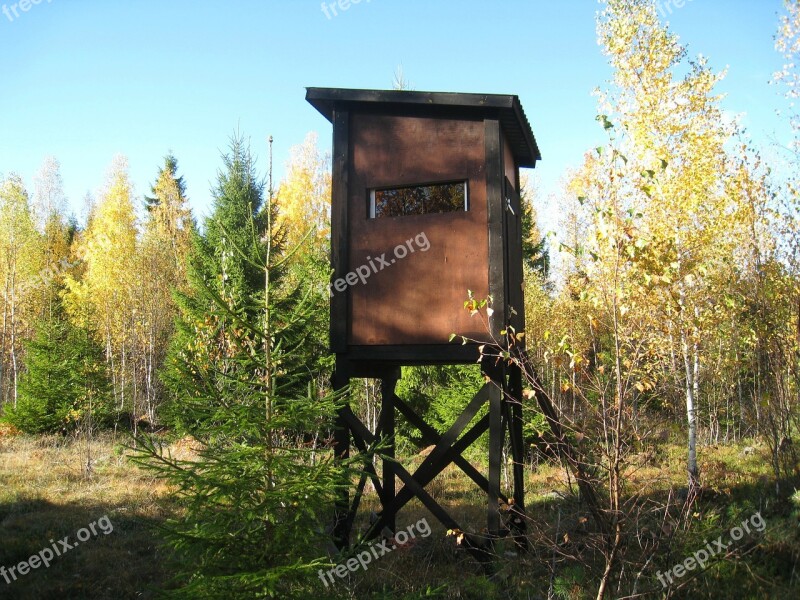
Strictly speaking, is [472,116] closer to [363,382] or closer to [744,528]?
[744,528]

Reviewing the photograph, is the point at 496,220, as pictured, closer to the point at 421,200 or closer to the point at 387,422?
the point at 421,200

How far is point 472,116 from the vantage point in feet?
22.7

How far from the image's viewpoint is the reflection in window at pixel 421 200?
7590 millimetres

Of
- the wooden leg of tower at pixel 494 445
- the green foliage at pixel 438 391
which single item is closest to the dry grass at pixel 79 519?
the wooden leg of tower at pixel 494 445

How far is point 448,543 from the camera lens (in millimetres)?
7641

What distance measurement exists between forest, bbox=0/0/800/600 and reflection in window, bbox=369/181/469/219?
5.22 feet

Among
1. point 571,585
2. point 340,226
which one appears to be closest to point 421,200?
point 340,226

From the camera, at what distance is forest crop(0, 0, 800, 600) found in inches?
176

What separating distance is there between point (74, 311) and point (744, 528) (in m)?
23.8

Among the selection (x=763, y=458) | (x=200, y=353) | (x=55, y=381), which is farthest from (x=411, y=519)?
(x=55, y=381)

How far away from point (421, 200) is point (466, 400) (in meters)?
6.65

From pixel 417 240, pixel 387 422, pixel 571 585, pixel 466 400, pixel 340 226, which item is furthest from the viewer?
pixel 466 400

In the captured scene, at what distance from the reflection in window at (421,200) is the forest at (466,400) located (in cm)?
159

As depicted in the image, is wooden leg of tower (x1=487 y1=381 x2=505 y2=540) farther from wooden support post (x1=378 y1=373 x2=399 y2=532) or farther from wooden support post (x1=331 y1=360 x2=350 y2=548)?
wooden support post (x1=378 y1=373 x2=399 y2=532)
